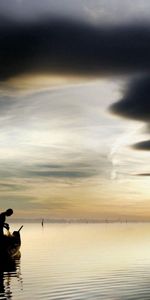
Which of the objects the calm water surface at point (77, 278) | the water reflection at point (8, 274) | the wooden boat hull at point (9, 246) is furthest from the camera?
the wooden boat hull at point (9, 246)

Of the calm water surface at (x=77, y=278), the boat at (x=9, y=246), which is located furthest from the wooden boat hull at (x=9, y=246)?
the calm water surface at (x=77, y=278)

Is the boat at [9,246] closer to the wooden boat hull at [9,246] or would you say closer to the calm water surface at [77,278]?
the wooden boat hull at [9,246]

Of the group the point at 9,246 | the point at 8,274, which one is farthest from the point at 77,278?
the point at 9,246

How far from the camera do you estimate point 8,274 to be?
47.4 m

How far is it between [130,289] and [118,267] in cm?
1629

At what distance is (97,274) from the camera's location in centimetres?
4725

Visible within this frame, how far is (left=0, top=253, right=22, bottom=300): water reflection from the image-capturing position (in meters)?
36.1

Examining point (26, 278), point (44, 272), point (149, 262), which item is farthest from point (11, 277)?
point (149, 262)

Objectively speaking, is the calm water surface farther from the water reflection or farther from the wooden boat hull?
the wooden boat hull

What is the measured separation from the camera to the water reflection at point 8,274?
36.1 metres

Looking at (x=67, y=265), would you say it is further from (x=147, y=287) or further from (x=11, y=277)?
(x=147, y=287)

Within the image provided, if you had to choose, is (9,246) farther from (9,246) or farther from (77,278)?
(77,278)

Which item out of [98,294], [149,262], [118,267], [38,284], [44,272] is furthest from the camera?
[149,262]

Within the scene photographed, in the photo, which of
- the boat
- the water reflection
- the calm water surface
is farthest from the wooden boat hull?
the calm water surface
